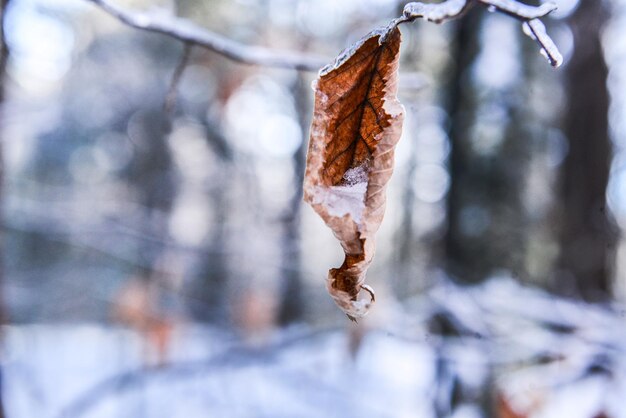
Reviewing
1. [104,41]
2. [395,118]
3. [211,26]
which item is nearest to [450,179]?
[395,118]

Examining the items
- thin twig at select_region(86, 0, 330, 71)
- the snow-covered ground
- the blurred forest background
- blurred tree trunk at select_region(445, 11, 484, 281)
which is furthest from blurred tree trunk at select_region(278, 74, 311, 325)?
thin twig at select_region(86, 0, 330, 71)

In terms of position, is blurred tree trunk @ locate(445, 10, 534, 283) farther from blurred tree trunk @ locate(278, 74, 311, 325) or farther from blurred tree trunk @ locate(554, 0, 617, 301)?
blurred tree trunk @ locate(278, 74, 311, 325)

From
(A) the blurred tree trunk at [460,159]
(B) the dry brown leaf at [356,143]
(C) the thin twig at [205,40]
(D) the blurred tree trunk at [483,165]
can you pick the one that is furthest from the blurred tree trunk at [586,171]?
(B) the dry brown leaf at [356,143]

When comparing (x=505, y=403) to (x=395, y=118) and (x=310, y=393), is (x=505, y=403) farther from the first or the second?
(x=310, y=393)

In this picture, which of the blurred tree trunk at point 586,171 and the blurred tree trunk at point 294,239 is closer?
the blurred tree trunk at point 586,171

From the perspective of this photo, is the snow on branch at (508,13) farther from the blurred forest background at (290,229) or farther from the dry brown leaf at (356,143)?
the blurred forest background at (290,229)

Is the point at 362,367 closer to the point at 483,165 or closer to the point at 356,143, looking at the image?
the point at 483,165

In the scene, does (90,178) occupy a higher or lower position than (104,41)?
lower
